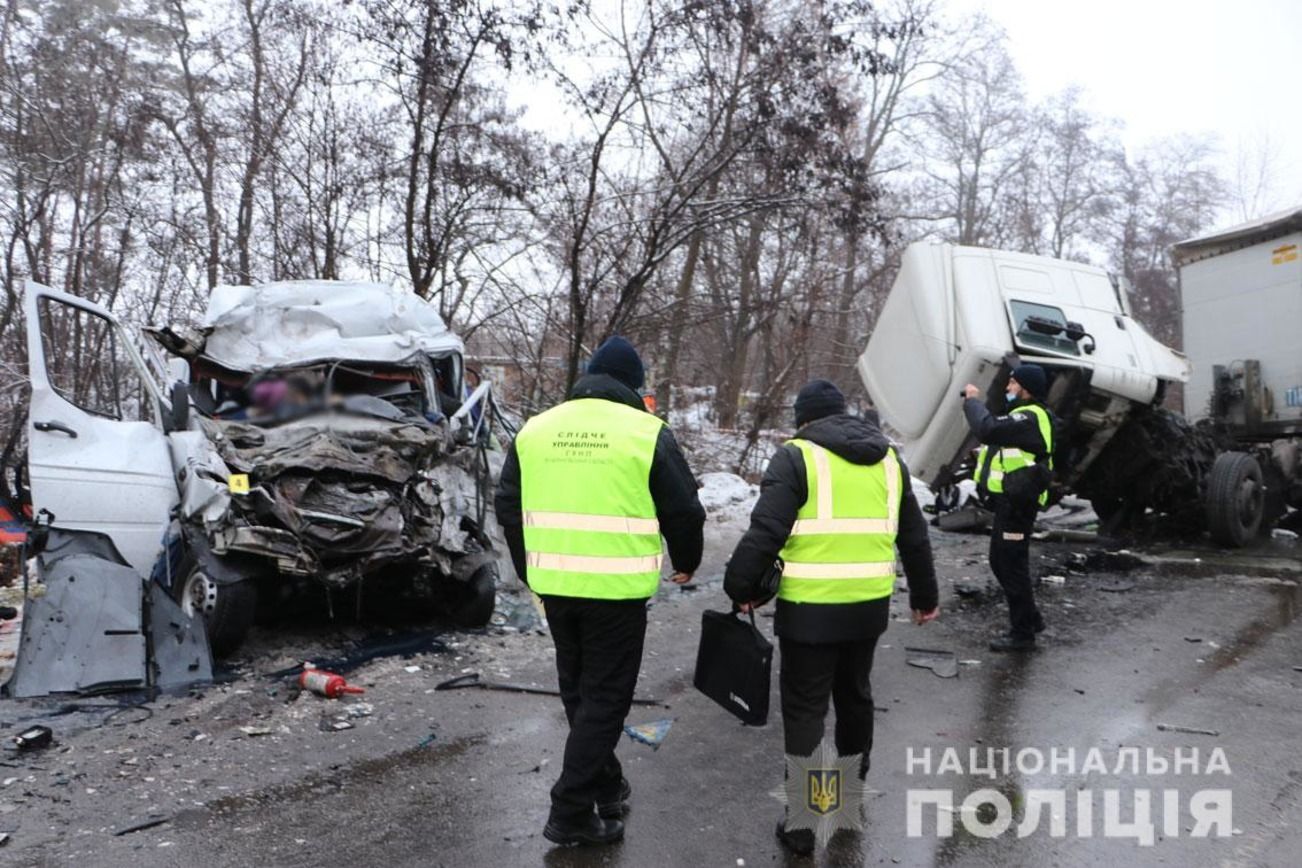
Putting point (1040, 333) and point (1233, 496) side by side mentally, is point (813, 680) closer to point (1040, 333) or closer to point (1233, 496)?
point (1040, 333)

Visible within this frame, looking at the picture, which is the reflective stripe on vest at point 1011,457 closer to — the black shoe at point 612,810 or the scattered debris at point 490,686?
the scattered debris at point 490,686

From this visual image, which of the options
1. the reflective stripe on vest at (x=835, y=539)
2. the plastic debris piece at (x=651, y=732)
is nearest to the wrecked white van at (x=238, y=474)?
the plastic debris piece at (x=651, y=732)

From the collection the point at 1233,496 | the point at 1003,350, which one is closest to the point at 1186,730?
the point at 1003,350

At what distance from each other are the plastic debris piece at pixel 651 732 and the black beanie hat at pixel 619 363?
66.9 inches

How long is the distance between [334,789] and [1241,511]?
8062 millimetres

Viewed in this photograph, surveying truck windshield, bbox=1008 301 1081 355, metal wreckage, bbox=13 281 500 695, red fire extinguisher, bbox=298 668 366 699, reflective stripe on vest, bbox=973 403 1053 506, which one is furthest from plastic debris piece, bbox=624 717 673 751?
truck windshield, bbox=1008 301 1081 355

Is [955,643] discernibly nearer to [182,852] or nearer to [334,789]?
[334,789]

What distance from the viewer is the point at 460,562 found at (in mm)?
5949

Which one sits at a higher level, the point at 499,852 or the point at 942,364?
the point at 942,364

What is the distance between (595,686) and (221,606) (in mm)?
3037

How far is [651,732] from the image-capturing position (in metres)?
4.18

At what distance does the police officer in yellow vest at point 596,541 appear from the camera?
3002 millimetres

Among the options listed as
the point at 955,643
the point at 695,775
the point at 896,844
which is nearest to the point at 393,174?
the point at 955,643

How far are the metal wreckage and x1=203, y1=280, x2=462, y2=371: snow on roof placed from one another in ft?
Result: 0.05
